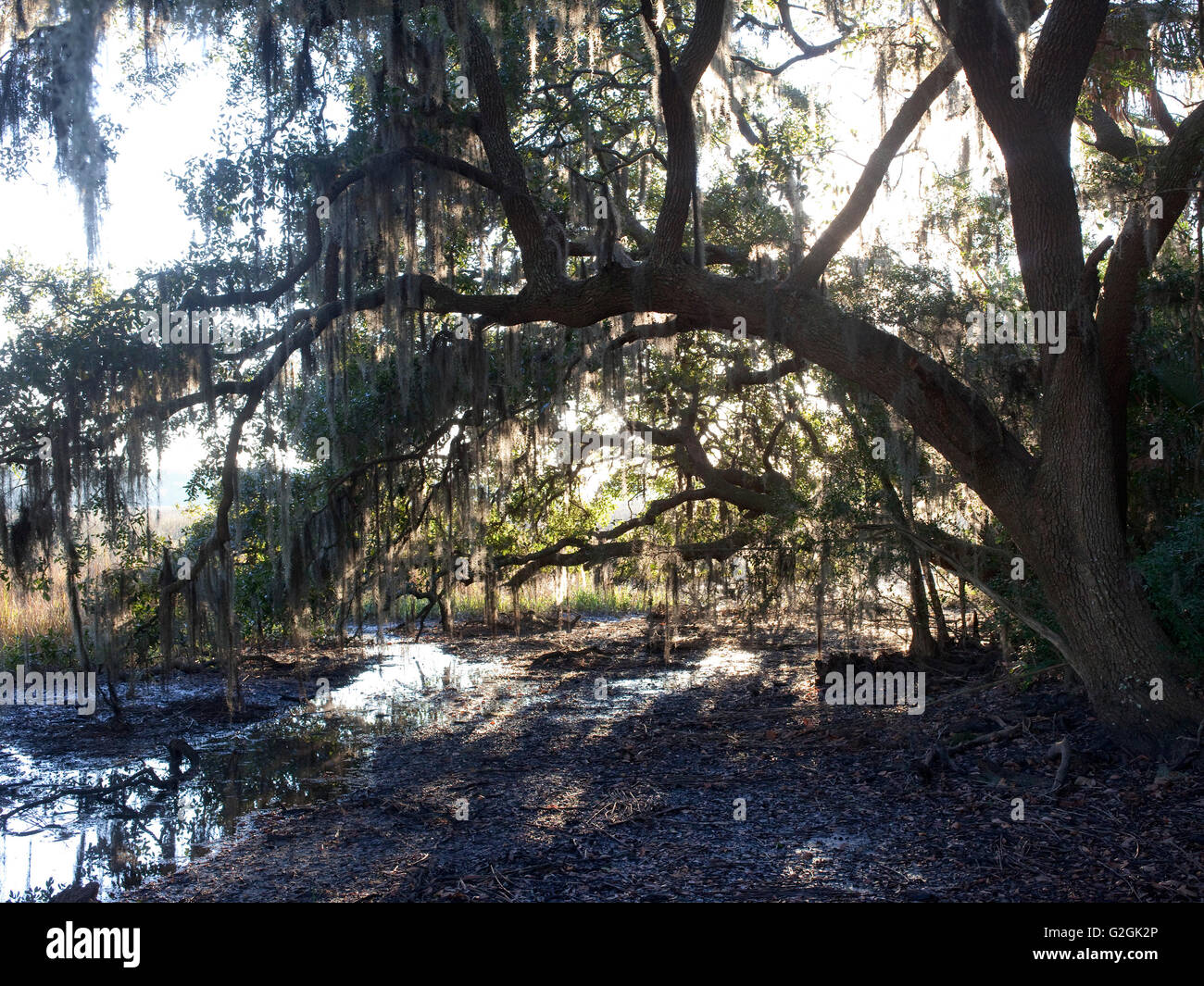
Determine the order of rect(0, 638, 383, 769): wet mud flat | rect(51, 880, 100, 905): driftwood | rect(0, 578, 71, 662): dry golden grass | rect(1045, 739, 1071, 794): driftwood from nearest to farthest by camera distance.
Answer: rect(51, 880, 100, 905): driftwood < rect(1045, 739, 1071, 794): driftwood < rect(0, 638, 383, 769): wet mud flat < rect(0, 578, 71, 662): dry golden grass

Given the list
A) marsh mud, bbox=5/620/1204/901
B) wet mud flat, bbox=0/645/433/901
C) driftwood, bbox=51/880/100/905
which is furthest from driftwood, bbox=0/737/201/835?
driftwood, bbox=51/880/100/905

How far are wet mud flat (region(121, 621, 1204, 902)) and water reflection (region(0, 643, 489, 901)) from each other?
28 centimetres

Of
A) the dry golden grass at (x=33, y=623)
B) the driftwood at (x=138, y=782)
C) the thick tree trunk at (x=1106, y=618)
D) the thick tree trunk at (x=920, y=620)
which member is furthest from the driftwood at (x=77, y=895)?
the dry golden grass at (x=33, y=623)

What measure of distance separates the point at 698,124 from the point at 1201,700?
21.2 ft

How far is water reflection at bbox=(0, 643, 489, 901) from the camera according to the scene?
5113mm

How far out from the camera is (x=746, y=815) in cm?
562

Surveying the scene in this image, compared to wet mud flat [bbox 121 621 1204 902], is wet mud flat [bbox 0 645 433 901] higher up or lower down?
lower down

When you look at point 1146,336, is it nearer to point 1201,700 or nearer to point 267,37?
point 1201,700

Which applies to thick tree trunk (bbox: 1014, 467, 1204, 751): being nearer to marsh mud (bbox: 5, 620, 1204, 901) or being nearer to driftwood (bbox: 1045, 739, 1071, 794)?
marsh mud (bbox: 5, 620, 1204, 901)

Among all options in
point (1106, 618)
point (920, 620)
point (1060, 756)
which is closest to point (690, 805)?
point (1060, 756)

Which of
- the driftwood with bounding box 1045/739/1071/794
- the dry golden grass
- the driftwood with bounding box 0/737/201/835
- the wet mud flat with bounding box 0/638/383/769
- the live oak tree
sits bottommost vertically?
the wet mud flat with bounding box 0/638/383/769

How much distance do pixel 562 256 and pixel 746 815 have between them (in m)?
4.47

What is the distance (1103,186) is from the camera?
304 inches

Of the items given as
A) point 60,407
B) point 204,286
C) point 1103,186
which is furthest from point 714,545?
point 60,407
